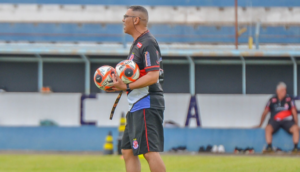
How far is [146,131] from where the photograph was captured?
5207mm

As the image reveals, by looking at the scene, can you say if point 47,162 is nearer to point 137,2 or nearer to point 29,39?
point 29,39

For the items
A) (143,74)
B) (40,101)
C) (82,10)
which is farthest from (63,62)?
(143,74)

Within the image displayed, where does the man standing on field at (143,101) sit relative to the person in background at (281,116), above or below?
above

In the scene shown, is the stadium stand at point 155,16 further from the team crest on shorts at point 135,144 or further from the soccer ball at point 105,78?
the team crest on shorts at point 135,144

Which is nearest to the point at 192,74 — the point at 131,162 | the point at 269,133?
the point at 269,133

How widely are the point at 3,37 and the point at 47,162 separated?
1047cm

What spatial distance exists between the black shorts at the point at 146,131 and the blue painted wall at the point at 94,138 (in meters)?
9.90

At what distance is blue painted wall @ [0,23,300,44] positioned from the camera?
20.0 m

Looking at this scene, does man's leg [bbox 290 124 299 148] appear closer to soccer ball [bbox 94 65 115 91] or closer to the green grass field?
the green grass field

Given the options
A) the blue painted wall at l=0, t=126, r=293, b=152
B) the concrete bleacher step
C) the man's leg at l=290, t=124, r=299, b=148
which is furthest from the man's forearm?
the concrete bleacher step

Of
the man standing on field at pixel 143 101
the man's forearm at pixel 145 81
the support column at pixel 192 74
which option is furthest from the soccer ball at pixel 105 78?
the support column at pixel 192 74

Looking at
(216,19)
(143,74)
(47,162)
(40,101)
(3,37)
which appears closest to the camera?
(143,74)

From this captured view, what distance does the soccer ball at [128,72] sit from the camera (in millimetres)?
5207

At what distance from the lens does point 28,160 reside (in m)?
11.6
